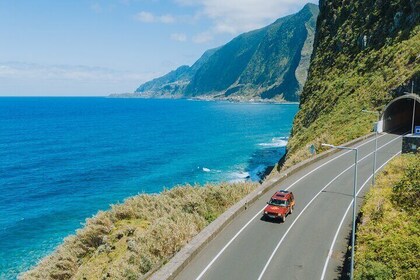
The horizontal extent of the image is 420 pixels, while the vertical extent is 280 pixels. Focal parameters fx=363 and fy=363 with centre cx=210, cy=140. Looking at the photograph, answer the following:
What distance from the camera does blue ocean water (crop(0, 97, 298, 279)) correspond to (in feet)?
158

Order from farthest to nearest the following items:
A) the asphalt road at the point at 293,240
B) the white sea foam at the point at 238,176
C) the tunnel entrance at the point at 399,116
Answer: the white sea foam at the point at 238,176, the tunnel entrance at the point at 399,116, the asphalt road at the point at 293,240

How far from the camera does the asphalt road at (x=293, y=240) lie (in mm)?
20766

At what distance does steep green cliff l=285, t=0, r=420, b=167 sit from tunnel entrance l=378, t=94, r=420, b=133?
1.79 m

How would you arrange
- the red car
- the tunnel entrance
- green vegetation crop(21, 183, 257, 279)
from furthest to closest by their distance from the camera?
the tunnel entrance, the red car, green vegetation crop(21, 183, 257, 279)

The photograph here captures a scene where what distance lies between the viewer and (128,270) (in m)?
21.5

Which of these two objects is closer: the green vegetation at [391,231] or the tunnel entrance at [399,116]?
the green vegetation at [391,231]

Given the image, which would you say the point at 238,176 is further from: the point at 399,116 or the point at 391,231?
the point at 391,231

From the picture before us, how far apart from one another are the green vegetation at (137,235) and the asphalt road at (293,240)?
8.52 feet

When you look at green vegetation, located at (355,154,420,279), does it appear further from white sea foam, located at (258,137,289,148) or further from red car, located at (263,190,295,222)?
white sea foam, located at (258,137,289,148)

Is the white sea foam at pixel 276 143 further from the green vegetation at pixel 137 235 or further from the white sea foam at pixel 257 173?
the green vegetation at pixel 137 235

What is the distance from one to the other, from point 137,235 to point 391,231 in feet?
55.4

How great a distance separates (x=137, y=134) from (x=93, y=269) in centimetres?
10755

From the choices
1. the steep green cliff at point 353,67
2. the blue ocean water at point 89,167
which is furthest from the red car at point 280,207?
the blue ocean water at point 89,167

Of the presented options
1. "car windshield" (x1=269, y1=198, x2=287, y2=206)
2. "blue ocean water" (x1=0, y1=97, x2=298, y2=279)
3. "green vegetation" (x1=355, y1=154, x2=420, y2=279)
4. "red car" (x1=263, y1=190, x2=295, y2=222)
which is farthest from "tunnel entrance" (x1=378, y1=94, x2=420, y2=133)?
"car windshield" (x1=269, y1=198, x2=287, y2=206)
